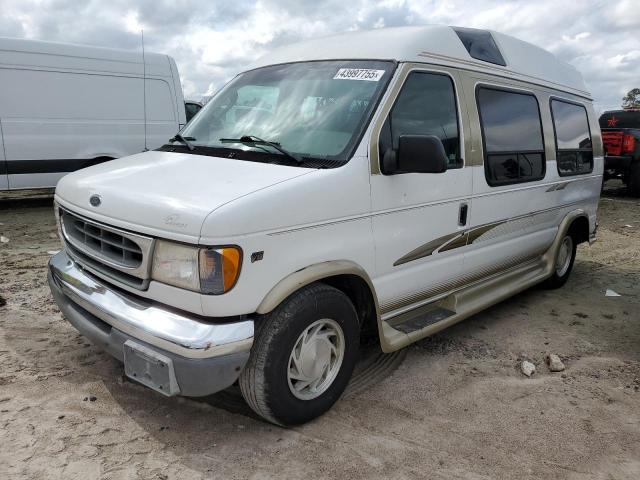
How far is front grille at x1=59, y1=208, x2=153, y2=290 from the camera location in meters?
2.70

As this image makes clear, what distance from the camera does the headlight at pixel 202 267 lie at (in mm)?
2480

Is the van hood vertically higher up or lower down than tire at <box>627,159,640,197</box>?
higher up

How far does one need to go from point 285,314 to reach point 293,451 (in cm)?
72

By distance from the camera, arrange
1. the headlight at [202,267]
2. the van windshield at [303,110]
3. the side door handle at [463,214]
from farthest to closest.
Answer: the side door handle at [463,214] < the van windshield at [303,110] < the headlight at [202,267]

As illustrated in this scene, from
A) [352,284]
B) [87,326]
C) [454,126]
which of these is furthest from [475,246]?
[87,326]

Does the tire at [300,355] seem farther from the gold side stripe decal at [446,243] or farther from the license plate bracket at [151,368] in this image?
the gold side stripe decal at [446,243]

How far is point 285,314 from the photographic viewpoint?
9.01 ft

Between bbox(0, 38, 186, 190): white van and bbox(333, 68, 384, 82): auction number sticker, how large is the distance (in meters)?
6.68

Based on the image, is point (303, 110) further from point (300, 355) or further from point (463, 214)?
point (300, 355)

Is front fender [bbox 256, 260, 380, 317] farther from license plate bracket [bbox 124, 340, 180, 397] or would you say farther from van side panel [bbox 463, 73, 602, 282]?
van side panel [bbox 463, 73, 602, 282]

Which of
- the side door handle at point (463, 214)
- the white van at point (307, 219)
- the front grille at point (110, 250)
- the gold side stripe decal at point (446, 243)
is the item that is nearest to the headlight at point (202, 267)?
the white van at point (307, 219)

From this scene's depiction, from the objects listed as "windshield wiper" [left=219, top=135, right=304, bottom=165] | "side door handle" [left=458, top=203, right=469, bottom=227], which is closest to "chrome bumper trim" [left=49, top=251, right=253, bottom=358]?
"windshield wiper" [left=219, top=135, right=304, bottom=165]

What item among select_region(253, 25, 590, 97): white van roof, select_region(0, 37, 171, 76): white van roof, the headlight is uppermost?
select_region(0, 37, 171, 76): white van roof

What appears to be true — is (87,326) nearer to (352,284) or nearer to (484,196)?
(352,284)
